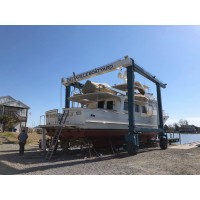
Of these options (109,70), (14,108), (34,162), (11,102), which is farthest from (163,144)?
(11,102)

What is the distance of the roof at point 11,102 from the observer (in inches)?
1739

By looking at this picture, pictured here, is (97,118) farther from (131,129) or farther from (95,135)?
(131,129)

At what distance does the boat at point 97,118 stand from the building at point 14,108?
3240 centimetres

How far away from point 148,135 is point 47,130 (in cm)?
788

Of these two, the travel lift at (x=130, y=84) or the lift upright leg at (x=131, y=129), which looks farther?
the travel lift at (x=130, y=84)

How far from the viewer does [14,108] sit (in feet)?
148

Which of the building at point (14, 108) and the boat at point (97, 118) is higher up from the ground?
the building at point (14, 108)

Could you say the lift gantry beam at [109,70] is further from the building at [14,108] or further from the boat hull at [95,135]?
the building at [14,108]

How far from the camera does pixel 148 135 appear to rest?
1681 cm

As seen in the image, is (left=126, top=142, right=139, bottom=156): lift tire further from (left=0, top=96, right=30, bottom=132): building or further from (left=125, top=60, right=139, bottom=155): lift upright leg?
(left=0, top=96, right=30, bottom=132): building

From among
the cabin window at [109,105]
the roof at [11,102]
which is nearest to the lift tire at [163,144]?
the cabin window at [109,105]

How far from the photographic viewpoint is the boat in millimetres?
11314

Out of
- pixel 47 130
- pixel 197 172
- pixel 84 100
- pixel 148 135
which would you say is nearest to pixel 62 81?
pixel 84 100

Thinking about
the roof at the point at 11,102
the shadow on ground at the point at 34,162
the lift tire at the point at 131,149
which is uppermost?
the roof at the point at 11,102
